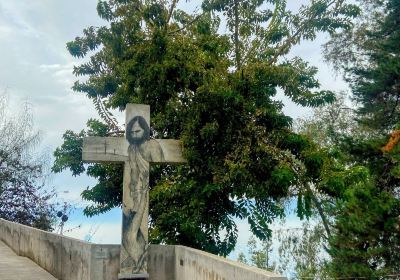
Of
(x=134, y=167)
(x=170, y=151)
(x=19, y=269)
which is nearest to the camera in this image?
(x=134, y=167)

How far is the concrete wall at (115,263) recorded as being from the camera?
204 inches

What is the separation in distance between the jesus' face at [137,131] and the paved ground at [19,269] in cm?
290

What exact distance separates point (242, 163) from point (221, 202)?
1.34m

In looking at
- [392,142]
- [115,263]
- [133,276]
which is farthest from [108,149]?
[392,142]

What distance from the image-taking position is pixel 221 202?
33.7ft

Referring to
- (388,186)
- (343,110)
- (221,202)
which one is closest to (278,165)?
(221,202)

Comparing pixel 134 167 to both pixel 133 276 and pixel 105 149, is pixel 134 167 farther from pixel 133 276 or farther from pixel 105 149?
pixel 133 276

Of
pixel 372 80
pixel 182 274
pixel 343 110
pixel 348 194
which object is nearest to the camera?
pixel 182 274

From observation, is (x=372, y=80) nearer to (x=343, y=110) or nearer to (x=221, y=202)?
(x=343, y=110)

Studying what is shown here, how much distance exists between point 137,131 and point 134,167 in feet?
1.78

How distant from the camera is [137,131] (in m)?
7.70

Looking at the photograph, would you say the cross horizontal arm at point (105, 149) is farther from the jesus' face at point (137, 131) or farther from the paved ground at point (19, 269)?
the paved ground at point (19, 269)

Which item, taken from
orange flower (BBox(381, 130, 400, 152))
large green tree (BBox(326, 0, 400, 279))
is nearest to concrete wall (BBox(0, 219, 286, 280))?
large green tree (BBox(326, 0, 400, 279))

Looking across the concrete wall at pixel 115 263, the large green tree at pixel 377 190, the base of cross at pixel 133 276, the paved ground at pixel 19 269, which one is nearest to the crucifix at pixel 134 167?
the base of cross at pixel 133 276
